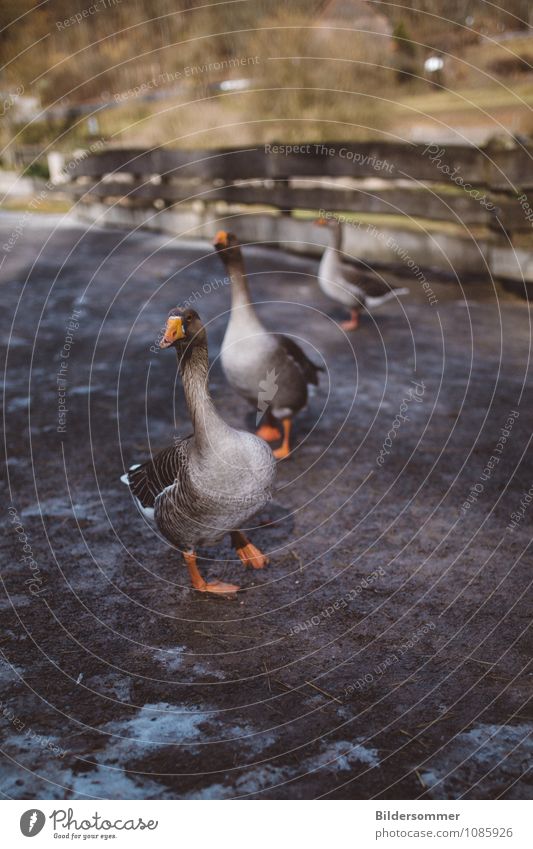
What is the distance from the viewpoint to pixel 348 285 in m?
9.89

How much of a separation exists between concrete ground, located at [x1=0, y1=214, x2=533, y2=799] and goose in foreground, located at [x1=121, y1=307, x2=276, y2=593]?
56 centimetres

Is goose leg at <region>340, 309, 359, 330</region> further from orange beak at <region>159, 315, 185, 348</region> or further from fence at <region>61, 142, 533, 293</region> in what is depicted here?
orange beak at <region>159, 315, 185, 348</region>

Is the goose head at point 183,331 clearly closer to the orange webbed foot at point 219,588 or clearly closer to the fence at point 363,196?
the orange webbed foot at point 219,588

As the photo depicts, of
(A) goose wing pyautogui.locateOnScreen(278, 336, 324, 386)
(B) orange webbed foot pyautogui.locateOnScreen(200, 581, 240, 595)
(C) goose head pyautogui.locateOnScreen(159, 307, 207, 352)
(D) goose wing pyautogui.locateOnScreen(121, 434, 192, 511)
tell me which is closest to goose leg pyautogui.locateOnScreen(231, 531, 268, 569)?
(B) orange webbed foot pyautogui.locateOnScreen(200, 581, 240, 595)

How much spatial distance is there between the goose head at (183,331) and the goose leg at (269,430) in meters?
2.70

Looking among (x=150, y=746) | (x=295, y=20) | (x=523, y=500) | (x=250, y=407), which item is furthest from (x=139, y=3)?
(x=150, y=746)

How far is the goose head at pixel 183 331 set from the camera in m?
3.90

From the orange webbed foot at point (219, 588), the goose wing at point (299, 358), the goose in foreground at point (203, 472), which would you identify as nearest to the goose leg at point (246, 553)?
the orange webbed foot at point (219, 588)

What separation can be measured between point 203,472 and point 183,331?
2.65 ft

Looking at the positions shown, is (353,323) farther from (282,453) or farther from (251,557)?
(251,557)

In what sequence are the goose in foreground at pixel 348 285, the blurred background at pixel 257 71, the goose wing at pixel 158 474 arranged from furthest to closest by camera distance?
the blurred background at pixel 257 71
the goose in foreground at pixel 348 285
the goose wing at pixel 158 474

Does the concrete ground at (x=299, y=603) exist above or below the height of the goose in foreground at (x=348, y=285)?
below

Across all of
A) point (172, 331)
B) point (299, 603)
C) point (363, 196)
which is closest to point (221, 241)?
point (172, 331)
